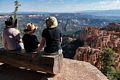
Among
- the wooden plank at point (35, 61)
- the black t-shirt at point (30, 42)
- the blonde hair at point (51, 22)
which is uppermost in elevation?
the blonde hair at point (51, 22)

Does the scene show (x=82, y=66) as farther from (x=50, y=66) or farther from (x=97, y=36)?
(x=97, y=36)

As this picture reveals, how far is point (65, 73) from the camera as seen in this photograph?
11.7m

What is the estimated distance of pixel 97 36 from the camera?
8900cm

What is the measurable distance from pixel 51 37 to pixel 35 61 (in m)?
0.97

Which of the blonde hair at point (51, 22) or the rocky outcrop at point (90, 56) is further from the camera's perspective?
the rocky outcrop at point (90, 56)

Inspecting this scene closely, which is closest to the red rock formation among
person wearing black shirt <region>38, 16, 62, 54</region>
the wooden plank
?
the wooden plank

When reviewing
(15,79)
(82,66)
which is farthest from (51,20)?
(82,66)

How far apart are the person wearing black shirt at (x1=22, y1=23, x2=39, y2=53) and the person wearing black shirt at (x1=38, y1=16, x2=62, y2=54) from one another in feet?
1.27

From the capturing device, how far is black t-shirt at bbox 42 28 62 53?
9390 millimetres

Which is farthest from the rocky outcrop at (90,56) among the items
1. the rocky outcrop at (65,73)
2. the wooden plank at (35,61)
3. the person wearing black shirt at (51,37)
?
the person wearing black shirt at (51,37)

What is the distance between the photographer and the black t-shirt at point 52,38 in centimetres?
939

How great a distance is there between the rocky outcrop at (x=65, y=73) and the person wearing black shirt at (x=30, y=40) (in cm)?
101

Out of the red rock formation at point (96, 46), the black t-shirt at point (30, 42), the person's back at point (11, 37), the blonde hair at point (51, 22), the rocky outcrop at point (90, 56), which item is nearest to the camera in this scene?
the blonde hair at point (51, 22)

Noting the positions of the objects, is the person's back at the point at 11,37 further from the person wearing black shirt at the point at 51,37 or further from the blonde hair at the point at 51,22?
the blonde hair at the point at 51,22
